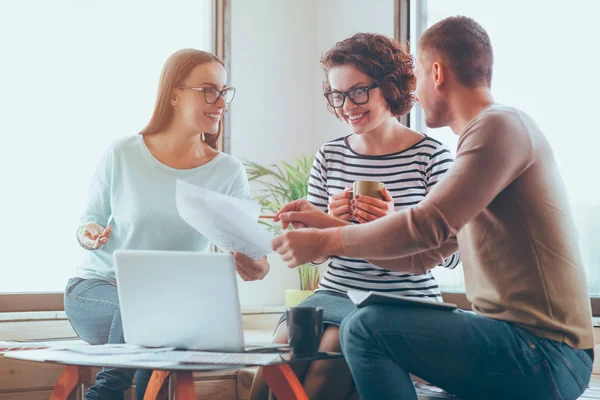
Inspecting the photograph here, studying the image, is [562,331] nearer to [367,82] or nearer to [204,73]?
[367,82]

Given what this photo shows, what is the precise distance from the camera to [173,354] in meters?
1.53

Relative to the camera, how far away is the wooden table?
1.37 m

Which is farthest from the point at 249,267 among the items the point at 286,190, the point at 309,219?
the point at 286,190

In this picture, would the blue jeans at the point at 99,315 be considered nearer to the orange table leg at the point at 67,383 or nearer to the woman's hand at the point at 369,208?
the orange table leg at the point at 67,383

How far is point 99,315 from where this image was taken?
2275mm

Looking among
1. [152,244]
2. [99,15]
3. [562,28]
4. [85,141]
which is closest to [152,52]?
[99,15]

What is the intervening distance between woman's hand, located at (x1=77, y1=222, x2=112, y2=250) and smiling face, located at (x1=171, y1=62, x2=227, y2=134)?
1.55 ft

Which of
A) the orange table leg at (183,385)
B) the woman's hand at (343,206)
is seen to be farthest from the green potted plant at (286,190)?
the orange table leg at (183,385)

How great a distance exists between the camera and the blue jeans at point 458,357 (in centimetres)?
142

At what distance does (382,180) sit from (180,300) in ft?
2.81

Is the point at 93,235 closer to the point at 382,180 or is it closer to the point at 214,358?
the point at 382,180

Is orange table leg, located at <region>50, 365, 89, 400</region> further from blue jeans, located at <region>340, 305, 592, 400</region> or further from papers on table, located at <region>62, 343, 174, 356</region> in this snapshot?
blue jeans, located at <region>340, 305, 592, 400</region>

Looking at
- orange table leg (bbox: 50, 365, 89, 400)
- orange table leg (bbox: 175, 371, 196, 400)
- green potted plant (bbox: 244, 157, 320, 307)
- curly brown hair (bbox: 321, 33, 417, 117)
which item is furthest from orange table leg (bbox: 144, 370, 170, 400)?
green potted plant (bbox: 244, 157, 320, 307)

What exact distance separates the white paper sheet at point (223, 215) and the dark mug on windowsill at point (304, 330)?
0.18 m
